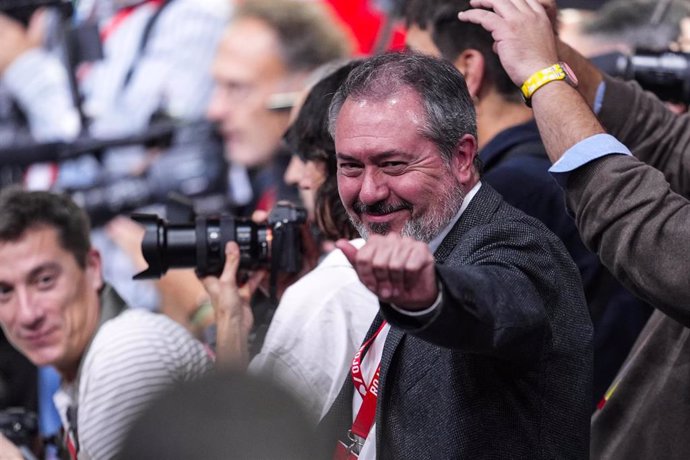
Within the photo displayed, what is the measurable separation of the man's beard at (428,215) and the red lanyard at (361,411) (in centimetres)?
17

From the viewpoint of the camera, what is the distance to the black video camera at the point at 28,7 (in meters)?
4.65

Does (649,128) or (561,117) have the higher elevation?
(561,117)

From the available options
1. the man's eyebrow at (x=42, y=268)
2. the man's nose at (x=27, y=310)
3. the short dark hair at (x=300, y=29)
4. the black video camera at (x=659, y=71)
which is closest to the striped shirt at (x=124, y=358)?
the man's nose at (x=27, y=310)

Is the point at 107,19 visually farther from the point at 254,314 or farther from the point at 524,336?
the point at 524,336

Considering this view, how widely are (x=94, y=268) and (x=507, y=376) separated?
203 centimetres

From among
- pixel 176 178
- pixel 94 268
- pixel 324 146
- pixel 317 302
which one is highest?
pixel 324 146

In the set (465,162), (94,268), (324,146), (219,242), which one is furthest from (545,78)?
(94,268)

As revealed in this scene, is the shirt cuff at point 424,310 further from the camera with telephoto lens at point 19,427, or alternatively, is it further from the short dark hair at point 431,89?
the camera with telephoto lens at point 19,427

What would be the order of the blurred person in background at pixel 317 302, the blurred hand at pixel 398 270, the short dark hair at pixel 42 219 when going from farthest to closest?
1. the short dark hair at pixel 42 219
2. the blurred person in background at pixel 317 302
3. the blurred hand at pixel 398 270

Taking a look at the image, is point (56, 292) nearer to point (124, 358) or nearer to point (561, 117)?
point (124, 358)

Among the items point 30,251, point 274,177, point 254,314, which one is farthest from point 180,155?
point 254,314

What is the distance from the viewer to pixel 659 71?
2.95 meters

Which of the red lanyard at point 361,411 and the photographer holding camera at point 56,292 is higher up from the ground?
the red lanyard at point 361,411

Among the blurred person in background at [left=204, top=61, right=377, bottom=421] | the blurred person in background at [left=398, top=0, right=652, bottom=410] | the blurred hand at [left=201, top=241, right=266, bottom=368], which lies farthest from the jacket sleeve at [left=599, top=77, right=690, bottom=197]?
the blurred hand at [left=201, top=241, right=266, bottom=368]
